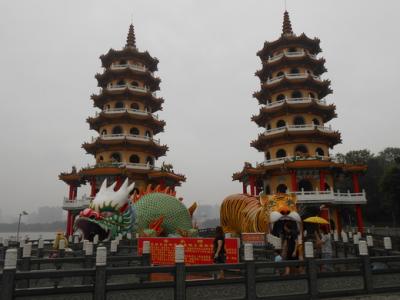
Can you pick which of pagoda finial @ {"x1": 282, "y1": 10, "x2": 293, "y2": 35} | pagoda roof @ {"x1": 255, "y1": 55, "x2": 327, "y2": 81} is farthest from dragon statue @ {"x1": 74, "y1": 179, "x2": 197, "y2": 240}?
pagoda finial @ {"x1": 282, "y1": 10, "x2": 293, "y2": 35}

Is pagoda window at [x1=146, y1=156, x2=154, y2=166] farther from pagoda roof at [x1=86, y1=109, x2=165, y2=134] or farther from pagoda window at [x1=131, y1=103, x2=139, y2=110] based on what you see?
pagoda window at [x1=131, y1=103, x2=139, y2=110]

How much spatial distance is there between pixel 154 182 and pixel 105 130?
252 inches

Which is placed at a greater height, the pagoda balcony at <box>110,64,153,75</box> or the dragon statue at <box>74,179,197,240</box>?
the pagoda balcony at <box>110,64,153,75</box>

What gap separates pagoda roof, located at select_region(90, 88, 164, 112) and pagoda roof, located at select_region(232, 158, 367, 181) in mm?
10595

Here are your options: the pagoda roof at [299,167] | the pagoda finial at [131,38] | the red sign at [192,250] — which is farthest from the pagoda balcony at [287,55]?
the red sign at [192,250]

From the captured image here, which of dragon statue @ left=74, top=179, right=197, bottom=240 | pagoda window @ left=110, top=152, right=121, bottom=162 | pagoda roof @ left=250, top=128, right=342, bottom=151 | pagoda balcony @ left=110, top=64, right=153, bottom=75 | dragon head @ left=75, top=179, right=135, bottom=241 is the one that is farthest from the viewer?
pagoda balcony @ left=110, top=64, right=153, bottom=75

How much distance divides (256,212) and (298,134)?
1226 centimetres

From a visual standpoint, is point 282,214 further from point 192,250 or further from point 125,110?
point 125,110

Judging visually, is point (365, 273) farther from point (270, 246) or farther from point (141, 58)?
point (141, 58)

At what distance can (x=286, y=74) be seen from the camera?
29.4m

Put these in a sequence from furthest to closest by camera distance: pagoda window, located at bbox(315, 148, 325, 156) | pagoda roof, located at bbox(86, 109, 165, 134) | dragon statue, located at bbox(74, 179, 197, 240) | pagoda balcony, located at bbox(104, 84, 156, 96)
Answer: pagoda balcony, located at bbox(104, 84, 156, 96)
pagoda roof, located at bbox(86, 109, 165, 134)
pagoda window, located at bbox(315, 148, 325, 156)
dragon statue, located at bbox(74, 179, 197, 240)

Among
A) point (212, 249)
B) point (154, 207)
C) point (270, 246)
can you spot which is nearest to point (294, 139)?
point (154, 207)

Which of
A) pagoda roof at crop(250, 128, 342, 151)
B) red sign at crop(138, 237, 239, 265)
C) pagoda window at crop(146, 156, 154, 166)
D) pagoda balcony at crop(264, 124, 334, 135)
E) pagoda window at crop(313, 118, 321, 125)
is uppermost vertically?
pagoda window at crop(313, 118, 321, 125)

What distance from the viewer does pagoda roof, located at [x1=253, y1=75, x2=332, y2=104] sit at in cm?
2861
